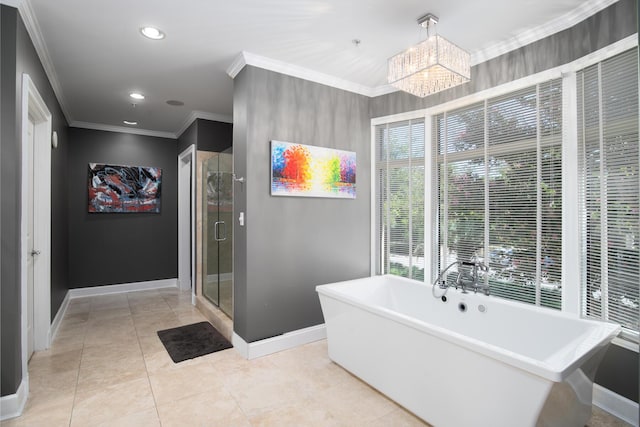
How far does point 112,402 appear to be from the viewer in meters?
2.25


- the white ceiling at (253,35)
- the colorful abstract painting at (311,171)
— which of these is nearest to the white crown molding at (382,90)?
the white ceiling at (253,35)

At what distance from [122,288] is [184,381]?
11.1 ft

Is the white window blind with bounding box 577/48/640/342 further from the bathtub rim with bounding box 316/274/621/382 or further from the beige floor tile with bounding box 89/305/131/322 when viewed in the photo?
the beige floor tile with bounding box 89/305/131/322

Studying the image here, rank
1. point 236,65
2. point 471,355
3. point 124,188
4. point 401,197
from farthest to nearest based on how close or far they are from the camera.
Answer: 1. point 124,188
2. point 401,197
3. point 236,65
4. point 471,355

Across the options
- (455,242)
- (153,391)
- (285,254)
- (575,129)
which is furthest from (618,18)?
(153,391)

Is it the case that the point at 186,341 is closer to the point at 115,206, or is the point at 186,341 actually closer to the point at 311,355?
the point at 311,355

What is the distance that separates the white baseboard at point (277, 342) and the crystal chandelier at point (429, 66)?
2.35 meters

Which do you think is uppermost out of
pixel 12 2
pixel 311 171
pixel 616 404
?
pixel 12 2

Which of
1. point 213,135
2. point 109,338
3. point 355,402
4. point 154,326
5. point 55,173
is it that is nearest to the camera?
point 355,402

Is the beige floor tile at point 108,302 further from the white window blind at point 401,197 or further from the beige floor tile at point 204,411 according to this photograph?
the white window blind at point 401,197

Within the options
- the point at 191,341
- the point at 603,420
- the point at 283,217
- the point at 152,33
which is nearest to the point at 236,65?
the point at 152,33

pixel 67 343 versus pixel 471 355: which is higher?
pixel 471 355

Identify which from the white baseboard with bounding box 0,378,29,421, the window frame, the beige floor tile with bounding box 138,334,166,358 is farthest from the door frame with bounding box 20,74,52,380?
the window frame

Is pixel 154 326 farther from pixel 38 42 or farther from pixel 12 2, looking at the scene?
pixel 12 2
